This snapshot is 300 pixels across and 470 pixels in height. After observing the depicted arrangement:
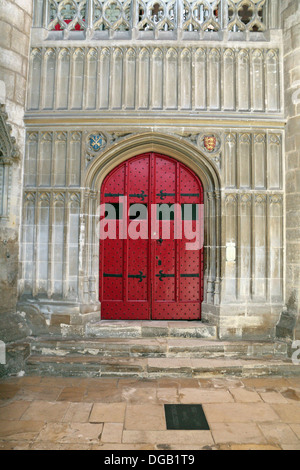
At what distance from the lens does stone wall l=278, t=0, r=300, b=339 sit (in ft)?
16.1

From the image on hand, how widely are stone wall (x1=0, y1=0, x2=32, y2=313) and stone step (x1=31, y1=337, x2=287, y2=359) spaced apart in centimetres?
99

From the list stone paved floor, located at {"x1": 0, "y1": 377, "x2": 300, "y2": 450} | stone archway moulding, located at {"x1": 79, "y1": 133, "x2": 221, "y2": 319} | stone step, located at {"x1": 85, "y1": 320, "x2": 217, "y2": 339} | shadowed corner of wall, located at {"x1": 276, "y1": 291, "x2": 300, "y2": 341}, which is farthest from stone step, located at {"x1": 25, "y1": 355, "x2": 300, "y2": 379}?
stone archway moulding, located at {"x1": 79, "y1": 133, "x2": 221, "y2": 319}

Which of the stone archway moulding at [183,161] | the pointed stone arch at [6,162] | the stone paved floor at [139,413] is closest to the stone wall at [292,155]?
the stone archway moulding at [183,161]

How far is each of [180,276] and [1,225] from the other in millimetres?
2883

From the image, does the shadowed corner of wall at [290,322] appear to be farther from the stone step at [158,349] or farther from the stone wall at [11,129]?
the stone wall at [11,129]

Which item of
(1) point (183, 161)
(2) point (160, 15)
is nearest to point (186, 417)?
(1) point (183, 161)

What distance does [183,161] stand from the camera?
5426mm

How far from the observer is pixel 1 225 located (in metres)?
4.86

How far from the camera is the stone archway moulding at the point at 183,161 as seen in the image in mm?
5176

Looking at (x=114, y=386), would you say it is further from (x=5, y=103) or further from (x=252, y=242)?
(x=5, y=103)

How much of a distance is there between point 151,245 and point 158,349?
1.64m

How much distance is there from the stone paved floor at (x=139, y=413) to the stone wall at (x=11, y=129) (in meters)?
1.56

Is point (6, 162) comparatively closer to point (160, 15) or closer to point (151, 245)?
point (151, 245)
